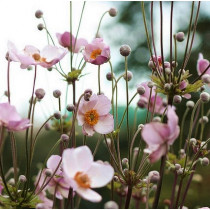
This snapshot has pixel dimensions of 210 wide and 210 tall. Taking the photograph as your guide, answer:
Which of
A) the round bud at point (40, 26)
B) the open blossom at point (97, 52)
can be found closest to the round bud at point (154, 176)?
the open blossom at point (97, 52)

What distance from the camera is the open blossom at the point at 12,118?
60 centimetres

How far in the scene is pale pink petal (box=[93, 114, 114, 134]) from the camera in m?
0.73

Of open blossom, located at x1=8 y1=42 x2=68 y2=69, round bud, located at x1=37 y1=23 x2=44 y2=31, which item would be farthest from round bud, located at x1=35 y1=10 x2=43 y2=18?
open blossom, located at x1=8 y1=42 x2=68 y2=69

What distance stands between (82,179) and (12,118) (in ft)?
0.41

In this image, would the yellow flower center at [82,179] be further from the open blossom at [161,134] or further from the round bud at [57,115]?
the round bud at [57,115]

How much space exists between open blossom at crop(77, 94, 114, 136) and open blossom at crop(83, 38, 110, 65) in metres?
0.06

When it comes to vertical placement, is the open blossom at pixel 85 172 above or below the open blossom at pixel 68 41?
below

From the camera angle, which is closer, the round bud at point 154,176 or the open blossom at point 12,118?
the open blossom at point 12,118

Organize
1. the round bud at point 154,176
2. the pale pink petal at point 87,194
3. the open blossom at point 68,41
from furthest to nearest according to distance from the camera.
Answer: the open blossom at point 68,41
the round bud at point 154,176
the pale pink petal at point 87,194

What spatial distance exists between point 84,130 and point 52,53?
0.45 feet

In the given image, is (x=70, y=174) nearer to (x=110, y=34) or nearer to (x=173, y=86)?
(x=173, y=86)

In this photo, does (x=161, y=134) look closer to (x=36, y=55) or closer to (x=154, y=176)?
(x=154, y=176)

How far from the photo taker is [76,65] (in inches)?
35.3

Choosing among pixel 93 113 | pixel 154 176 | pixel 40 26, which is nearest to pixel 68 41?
pixel 40 26
